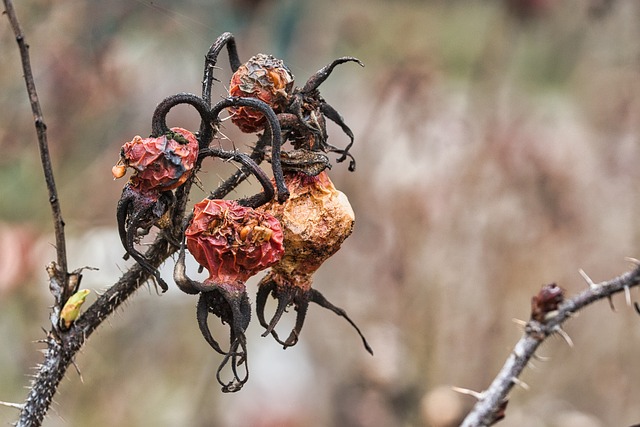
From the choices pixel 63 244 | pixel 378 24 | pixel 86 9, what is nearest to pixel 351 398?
pixel 378 24

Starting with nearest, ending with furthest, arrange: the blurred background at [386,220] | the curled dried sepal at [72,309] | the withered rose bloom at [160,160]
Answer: the withered rose bloom at [160,160] → the curled dried sepal at [72,309] → the blurred background at [386,220]

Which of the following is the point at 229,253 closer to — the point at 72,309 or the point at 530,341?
the point at 72,309

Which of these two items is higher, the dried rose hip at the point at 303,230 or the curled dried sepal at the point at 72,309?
the dried rose hip at the point at 303,230

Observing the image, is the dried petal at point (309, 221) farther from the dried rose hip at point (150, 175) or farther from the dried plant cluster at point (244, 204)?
the dried rose hip at point (150, 175)

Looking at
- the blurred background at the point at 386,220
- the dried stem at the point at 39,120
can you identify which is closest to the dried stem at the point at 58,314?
the dried stem at the point at 39,120

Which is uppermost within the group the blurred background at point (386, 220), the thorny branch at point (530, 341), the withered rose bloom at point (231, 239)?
the blurred background at point (386, 220)

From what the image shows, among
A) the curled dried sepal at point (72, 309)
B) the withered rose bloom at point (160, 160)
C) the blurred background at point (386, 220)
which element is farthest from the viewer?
the blurred background at point (386, 220)
